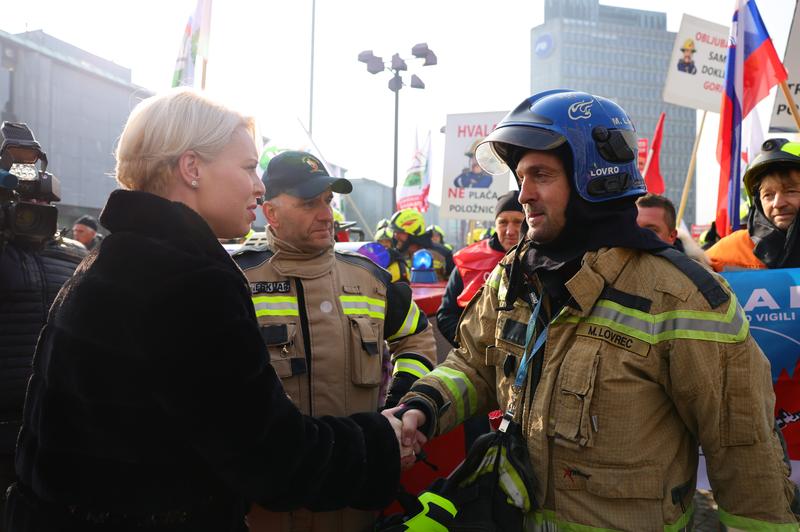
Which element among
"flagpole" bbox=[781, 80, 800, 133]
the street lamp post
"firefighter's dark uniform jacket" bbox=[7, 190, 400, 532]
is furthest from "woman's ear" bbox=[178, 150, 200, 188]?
the street lamp post

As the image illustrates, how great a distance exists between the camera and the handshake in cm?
208

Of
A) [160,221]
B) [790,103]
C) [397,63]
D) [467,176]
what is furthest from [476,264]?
[397,63]

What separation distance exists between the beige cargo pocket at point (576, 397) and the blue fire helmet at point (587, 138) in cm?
51

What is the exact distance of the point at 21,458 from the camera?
65.9 inches

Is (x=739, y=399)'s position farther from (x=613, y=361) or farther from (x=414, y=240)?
(x=414, y=240)

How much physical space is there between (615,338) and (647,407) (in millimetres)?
228

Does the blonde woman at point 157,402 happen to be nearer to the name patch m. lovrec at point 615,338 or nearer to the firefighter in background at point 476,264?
the name patch m. lovrec at point 615,338

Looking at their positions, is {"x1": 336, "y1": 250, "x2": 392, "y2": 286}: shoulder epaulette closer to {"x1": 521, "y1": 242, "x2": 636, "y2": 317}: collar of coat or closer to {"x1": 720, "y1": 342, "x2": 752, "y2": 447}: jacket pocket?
{"x1": 521, "y1": 242, "x2": 636, "y2": 317}: collar of coat

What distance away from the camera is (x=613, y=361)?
1.89m

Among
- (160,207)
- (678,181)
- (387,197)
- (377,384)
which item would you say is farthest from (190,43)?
(678,181)

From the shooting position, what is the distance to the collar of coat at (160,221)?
158 cm

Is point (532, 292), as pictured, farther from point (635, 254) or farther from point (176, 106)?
point (176, 106)

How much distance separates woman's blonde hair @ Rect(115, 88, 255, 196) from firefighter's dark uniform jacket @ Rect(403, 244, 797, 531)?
3.83 feet

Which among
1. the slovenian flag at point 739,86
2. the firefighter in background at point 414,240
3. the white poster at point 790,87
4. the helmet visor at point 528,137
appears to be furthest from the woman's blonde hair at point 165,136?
the firefighter in background at point 414,240
